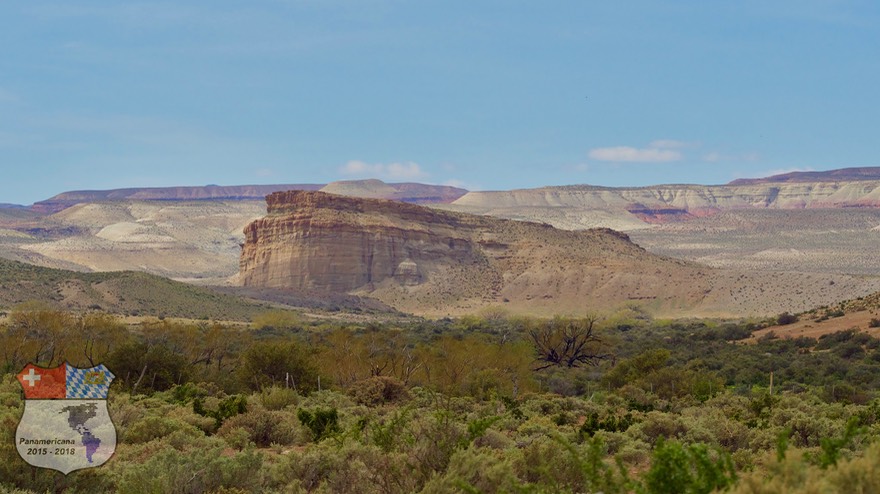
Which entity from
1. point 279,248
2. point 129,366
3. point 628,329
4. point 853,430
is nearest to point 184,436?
point 853,430

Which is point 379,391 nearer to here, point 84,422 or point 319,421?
point 319,421

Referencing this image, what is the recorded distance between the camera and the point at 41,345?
2945 cm

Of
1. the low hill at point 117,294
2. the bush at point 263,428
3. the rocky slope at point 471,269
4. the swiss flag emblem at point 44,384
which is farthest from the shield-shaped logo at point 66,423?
the rocky slope at point 471,269

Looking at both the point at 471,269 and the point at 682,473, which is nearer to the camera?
the point at 682,473

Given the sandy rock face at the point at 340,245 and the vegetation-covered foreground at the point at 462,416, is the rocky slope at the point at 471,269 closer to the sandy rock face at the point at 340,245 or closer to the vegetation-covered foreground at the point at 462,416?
the sandy rock face at the point at 340,245

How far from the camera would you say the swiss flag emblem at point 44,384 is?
1232 centimetres

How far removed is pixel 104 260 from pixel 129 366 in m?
176

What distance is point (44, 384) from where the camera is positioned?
44.9ft

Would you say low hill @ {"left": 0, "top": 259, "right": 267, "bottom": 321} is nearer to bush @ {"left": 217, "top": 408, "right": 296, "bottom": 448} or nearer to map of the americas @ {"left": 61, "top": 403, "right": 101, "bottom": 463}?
bush @ {"left": 217, "top": 408, "right": 296, "bottom": 448}

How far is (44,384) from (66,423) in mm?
2764

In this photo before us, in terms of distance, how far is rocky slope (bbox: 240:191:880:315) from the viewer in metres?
103

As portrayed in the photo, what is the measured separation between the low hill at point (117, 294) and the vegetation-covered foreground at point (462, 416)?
37.6 m

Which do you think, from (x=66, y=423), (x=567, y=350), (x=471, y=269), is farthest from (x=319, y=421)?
(x=471, y=269)

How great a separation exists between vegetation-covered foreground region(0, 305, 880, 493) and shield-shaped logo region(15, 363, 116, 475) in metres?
0.20
